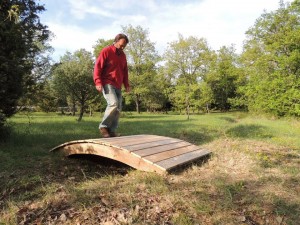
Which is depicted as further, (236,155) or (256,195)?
(236,155)

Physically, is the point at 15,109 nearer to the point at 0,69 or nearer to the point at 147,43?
the point at 0,69

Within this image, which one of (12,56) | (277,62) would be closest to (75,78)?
(12,56)

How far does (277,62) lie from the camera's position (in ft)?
86.3

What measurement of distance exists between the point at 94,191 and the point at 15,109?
13.1ft

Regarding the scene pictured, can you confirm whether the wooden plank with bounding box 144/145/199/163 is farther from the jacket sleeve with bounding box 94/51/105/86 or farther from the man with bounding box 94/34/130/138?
the jacket sleeve with bounding box 94/51/105/86

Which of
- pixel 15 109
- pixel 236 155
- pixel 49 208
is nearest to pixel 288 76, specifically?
pixel 236 155

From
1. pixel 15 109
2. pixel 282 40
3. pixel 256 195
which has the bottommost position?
pixel 256 195

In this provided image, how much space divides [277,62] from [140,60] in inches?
705

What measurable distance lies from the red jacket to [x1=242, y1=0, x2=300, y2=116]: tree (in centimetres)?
2012

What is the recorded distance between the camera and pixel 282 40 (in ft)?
81.6

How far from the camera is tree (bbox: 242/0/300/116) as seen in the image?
2314 cm

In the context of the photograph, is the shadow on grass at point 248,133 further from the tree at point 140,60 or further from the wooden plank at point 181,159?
the tree at point 140,60

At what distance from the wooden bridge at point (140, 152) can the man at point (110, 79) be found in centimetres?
113

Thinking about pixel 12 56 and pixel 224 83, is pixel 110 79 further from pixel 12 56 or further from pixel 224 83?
pixel 224 83
